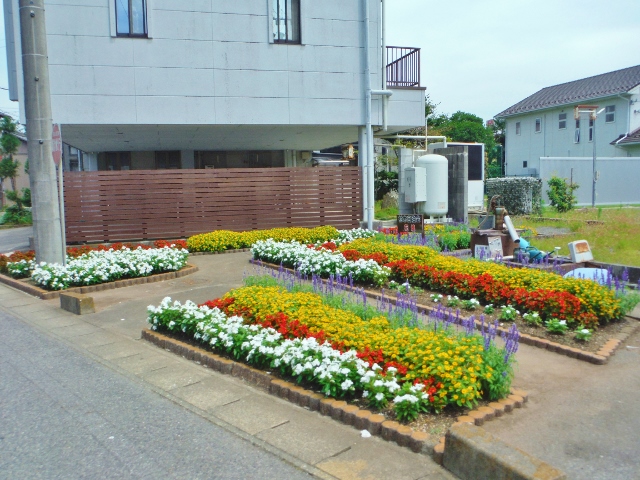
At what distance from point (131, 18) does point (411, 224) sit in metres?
8.95

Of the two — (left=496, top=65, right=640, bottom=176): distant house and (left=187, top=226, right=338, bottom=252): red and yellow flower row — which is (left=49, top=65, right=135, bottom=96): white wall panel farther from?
(left=496, top=65, right=640, bottom=176): distant house

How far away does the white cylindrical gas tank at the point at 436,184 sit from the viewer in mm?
18312

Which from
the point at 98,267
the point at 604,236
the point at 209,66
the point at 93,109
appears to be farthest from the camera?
the point at 209,66

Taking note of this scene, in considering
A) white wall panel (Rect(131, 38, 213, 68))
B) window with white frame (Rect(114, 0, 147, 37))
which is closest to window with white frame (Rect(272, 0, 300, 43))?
white wall panel (Rect(131, 38, 213, 68))

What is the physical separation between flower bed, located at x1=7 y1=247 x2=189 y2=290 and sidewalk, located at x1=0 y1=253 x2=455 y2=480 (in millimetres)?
497

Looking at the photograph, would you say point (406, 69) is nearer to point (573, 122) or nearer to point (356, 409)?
point (356, 409)

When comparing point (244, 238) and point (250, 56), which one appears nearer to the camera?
point (244, 238)

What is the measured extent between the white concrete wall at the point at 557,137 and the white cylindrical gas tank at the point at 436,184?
72.0 ft

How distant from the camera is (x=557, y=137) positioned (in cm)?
3862

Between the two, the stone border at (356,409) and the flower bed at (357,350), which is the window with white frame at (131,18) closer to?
the flower bed at (357,350)

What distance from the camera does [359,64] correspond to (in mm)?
16859

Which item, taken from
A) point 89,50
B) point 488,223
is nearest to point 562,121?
point 488,223

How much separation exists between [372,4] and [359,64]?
172 centimetres

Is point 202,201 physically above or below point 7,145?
below
